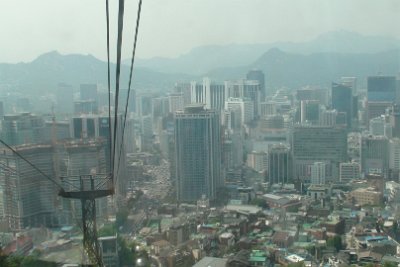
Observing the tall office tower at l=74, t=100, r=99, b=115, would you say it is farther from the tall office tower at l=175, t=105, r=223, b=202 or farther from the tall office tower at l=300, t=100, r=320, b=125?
the tall office tower at l=300, t=100, r=320, b=125

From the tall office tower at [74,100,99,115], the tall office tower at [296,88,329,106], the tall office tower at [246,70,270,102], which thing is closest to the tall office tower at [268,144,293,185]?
the tall office tower at [296,88,329,106]

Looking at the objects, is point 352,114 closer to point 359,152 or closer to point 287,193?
point 359,152

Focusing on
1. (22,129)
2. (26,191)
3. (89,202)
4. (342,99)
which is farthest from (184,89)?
(89,202)

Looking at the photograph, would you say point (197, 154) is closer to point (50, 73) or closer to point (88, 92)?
point (88, 92)

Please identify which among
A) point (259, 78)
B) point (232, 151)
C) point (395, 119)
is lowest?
point (232, 151)

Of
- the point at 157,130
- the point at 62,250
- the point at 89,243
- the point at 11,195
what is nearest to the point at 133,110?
the point at 157,130
